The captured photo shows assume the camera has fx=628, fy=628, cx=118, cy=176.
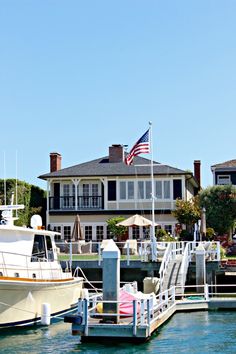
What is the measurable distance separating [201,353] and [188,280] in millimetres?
12011

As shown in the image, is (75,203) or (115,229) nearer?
(115,229)

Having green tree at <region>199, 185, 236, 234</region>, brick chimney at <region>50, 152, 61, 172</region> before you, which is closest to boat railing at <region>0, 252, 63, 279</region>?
green tree at <region>199, 185, 236, 234</region>

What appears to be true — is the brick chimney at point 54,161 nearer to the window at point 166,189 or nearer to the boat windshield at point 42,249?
the window at point 166,189

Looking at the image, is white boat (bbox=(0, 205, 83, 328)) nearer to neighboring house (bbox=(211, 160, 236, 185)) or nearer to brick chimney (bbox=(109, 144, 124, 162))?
brick chimney (bbox=(109, 144, 124, 162))

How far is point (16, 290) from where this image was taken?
19.2 m

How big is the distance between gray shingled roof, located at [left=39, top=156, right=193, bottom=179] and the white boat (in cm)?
2289

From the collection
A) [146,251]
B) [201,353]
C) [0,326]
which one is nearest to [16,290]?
[0,326]

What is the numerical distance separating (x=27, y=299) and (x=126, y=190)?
27216mm

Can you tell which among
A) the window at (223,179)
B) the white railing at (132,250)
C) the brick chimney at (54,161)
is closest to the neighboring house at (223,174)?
the window at (223,179)

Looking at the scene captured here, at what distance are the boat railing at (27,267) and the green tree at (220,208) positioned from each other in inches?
879

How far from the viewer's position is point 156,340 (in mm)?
17828

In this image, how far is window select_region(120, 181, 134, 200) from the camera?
1827 inches

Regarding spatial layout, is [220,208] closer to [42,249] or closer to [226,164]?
[226,164]

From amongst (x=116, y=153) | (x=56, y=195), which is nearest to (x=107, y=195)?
(x=56, y=195)
